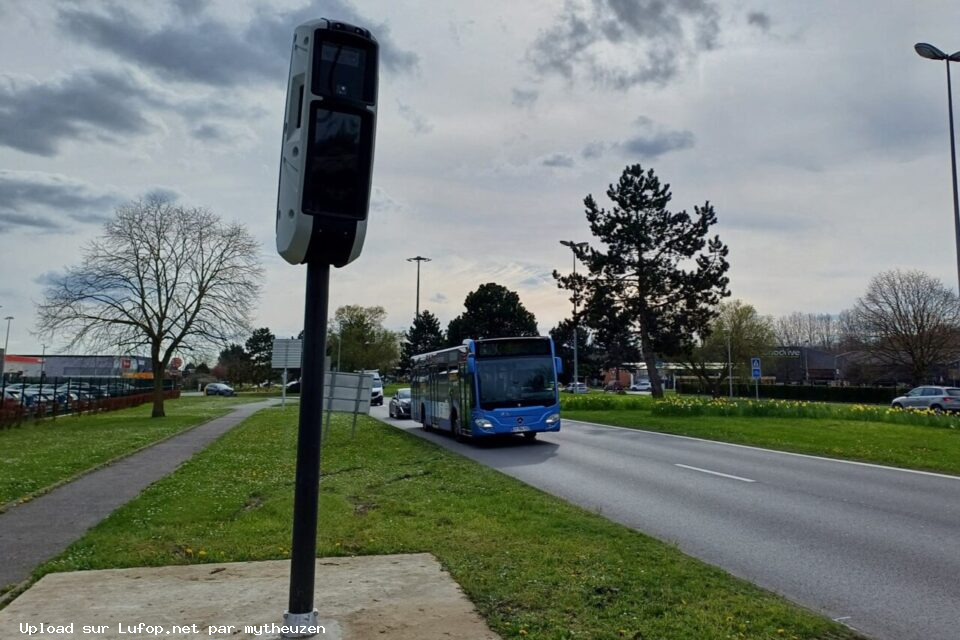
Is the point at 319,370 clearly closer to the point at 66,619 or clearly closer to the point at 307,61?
the point at 307,61

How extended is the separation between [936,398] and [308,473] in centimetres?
4098

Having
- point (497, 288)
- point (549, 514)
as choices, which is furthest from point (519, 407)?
point (497, 288)

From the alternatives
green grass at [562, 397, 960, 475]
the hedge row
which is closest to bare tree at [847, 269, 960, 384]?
the hedge row

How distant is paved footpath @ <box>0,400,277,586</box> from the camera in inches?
273

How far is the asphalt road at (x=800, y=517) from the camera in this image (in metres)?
5.98

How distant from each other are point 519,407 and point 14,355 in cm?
12224

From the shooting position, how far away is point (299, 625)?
14.1 feet

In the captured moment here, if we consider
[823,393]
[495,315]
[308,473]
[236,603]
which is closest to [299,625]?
[308,473]

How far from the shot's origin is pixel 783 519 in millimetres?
9305

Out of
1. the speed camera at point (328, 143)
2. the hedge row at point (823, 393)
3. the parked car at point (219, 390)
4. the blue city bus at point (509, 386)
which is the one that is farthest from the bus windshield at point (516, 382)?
the parked car at point (219, 390)

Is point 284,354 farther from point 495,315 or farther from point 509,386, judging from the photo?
point 495,315

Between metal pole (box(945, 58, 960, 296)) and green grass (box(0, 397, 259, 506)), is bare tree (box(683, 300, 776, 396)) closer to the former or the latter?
metal pole (box(945, 58, 960, 296))

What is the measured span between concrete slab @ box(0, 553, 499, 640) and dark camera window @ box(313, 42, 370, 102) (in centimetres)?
315

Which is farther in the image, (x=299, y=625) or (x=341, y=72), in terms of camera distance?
(x=299, y=625)
